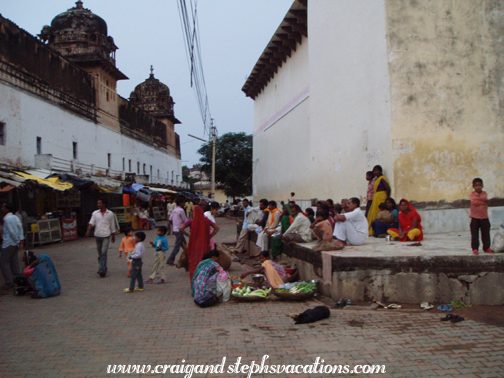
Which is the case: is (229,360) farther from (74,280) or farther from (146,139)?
(146,139)

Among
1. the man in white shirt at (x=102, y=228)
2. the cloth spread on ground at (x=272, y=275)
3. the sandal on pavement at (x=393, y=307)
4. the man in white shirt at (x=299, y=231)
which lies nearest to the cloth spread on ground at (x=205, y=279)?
the cloth spread on ground at (x=272, y=275)

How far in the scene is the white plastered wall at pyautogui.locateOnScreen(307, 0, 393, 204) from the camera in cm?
954

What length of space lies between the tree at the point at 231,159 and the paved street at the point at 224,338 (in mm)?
33603

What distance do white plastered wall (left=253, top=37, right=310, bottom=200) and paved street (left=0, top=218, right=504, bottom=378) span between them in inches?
425

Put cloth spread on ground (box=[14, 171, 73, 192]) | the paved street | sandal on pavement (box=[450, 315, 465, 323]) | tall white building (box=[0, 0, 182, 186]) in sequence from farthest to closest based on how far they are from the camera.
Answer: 1. tall white building (box=[0, 0, 182, 186])
2. cloth spread on ground (box=[14, 171, 73, 192])
3. sandal on pavement (box=[450, 315, 465, 323])
4. the paved street

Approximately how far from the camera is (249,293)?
21.6ft

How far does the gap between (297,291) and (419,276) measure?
5.57ft

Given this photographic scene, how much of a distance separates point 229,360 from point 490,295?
372cm

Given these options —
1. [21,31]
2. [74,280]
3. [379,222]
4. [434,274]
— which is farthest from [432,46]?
[21,31]

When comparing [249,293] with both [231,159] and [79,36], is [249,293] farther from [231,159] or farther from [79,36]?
[231,159]

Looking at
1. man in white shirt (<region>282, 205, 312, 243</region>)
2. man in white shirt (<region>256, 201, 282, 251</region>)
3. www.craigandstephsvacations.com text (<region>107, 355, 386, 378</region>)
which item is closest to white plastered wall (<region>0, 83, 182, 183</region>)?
man in white shirt (<region>256, 201, 282, 251</region>)

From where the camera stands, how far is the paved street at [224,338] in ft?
12.9

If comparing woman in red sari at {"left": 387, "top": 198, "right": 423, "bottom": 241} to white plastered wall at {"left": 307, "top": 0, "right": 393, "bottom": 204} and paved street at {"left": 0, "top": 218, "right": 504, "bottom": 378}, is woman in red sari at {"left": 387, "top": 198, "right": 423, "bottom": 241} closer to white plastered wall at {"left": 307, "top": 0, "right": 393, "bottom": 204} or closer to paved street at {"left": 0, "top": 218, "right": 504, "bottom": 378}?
white plastered wall at {"left": 307, "top": 0, "right": 393, "bottom": 204}

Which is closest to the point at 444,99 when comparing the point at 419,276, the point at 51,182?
the point at 419,276
